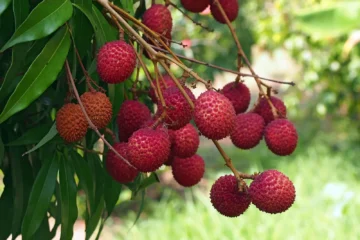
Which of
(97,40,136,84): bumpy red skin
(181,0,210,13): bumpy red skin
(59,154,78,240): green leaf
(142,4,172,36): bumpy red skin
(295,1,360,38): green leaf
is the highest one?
(97,40,136,84): bumpy red skin

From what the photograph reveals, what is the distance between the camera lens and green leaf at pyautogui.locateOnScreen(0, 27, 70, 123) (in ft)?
2.54

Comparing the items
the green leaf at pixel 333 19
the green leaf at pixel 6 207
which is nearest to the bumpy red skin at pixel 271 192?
the green leaf at pixel 6 207

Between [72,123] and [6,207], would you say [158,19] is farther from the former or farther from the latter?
[6,207]

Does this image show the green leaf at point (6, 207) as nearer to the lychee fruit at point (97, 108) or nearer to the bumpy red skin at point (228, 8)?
the lychee fruit at point (97, 108)

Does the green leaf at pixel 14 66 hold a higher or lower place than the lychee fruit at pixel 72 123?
higher

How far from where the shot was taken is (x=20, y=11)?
81cm

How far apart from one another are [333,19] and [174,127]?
9.92 ft

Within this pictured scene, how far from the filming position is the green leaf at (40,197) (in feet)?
3.02

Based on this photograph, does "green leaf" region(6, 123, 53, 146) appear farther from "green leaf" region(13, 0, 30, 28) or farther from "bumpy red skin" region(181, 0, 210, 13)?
"bumpy red skin" region(181, 0, 210, 13)

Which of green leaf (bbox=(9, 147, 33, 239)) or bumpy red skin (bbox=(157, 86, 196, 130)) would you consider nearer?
bumpy red skin (bbox=(157, 86, 196, 130))

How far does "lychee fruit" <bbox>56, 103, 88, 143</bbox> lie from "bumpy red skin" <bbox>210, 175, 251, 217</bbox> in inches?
7.2

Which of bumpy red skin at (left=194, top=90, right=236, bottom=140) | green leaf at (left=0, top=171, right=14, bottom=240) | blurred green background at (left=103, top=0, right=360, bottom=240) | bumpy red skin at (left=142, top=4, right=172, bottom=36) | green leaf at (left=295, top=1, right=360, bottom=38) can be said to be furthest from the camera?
green leaf at (left=295, top=1, right=360, bottom=38)

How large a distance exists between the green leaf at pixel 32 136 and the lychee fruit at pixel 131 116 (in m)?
0.13

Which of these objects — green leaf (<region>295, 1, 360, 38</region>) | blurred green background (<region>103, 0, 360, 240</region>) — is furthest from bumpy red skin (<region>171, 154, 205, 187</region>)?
green leaf (<region>295, 1, 360, 38</region>)
